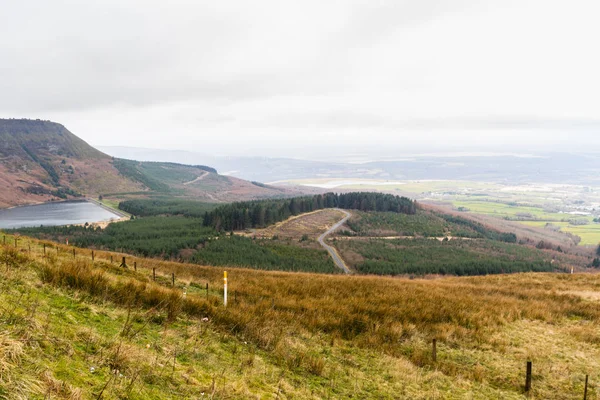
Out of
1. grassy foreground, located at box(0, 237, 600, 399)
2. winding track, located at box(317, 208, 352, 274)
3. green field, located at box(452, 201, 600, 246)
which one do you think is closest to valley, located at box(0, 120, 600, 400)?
grassy foreground, located at box(0, 237, 600, 399)

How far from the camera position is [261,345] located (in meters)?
7.24

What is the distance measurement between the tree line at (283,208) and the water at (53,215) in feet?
160

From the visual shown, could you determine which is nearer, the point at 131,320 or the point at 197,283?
the point at 131,320

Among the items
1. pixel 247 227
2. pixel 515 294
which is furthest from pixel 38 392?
pixel 247 227

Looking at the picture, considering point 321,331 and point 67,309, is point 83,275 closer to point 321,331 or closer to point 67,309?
point 67,309

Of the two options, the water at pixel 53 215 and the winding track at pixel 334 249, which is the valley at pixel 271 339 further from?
the water at pixel 53 215

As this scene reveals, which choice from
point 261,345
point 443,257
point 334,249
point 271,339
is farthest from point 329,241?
point 261,345

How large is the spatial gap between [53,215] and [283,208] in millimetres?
91321

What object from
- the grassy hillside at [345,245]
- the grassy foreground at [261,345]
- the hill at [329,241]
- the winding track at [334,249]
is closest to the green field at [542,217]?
the hill at [329,241]

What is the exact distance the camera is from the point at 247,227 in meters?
87.2

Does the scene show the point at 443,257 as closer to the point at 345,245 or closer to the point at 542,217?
the point at 345,245

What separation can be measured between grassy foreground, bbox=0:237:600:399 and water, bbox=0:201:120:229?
112934 mm

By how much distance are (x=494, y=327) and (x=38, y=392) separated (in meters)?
11.9

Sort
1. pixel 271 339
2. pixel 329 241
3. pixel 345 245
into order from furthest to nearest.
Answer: pixel 329 241, pixel 345 245, pixel 271 339
